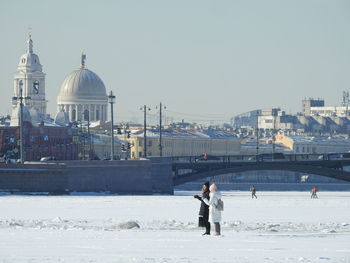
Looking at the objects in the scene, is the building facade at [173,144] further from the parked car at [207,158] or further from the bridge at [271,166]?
the bridge at [271,166]

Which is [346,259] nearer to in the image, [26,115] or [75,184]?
[75,184]

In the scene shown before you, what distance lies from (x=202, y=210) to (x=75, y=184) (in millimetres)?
49647

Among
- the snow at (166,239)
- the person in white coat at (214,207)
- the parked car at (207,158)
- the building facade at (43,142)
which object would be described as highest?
the building facade at (43,142)

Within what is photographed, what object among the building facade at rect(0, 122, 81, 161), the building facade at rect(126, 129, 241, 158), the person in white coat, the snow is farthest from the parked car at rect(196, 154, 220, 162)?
the person in white coat

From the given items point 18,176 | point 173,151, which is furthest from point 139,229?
point 173,151

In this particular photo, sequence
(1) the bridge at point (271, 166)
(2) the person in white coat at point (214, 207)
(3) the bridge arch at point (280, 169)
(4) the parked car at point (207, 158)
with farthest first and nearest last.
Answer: (4) the parked car at point (207, 158) < (1) the bridge at point (271, 166) < (3) the bridge arch at point (280, 169) < (2) the person in white coat at point (214, 207)

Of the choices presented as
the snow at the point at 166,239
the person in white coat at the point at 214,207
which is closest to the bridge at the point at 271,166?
the snow at the point at 166,239

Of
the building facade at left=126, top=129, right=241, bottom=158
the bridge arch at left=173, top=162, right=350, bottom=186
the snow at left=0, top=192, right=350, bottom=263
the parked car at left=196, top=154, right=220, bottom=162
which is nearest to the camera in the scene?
the snow at left=0, top=192, right=350, bottom=263

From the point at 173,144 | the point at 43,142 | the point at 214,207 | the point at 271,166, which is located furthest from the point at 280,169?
the point at 173,144

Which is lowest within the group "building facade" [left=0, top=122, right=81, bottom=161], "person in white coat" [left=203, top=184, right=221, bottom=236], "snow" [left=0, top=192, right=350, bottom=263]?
"snow" [left=0, top=192, right=350, bottom=263]

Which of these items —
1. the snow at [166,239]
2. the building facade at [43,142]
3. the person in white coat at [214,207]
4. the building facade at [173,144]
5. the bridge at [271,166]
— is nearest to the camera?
the snow at [166,239]

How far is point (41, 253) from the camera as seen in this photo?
26.9 m

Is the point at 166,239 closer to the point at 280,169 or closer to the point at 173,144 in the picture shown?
the point at 280,169

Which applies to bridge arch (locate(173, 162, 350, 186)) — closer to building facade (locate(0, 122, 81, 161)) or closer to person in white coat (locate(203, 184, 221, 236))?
building facade (locate(0, 122, 81, 161))
